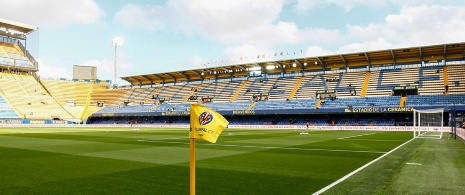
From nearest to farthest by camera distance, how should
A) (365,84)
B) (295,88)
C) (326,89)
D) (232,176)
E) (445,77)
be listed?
(232,176), (445,77), (365,84), (326,89), (295,88)

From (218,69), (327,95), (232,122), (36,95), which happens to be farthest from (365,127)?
(36,95)

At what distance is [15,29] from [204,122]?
108445 mm

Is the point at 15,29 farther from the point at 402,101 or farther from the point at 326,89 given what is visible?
the point at 402,101

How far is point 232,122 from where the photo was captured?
69.8m

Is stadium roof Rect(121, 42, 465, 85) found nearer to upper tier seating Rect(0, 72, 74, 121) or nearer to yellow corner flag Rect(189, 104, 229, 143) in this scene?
upper tier seating Rect(0, 72, 74, 121)

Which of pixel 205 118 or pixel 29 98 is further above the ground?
pixel 29 98

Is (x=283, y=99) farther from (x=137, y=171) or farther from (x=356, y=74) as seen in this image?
(x=137, y=171)

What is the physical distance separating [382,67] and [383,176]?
62.7 meters

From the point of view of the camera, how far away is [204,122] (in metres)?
4.62

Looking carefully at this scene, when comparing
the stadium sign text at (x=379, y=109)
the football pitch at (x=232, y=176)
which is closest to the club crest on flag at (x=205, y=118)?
the football pitch at (x=232, y=176)

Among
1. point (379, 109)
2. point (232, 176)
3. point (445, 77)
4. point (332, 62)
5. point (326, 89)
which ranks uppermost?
point (332, 62)

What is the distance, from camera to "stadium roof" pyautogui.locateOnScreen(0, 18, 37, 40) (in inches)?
3548

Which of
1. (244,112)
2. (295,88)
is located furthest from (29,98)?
(295,88)

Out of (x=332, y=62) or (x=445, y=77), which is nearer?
(x=445, y=77)
